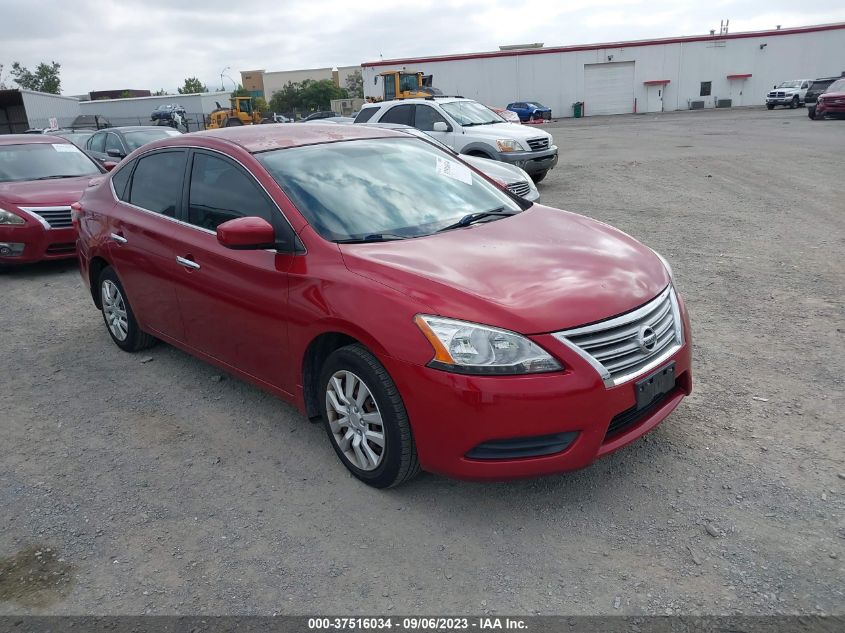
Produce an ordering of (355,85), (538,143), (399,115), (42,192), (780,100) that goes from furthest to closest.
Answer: (355,85), (780,100), (399,115), (538,143), (42,192)

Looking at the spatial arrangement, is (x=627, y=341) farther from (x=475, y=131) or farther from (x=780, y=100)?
(x=780, y=100)

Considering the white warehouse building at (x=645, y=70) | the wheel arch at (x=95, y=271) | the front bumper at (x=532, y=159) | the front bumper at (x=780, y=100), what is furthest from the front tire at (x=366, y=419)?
the white warehouse building at (x=645, y=70)

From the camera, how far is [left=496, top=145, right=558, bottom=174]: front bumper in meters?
12.5

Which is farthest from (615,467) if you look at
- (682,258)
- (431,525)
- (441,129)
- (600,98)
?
(600,98)

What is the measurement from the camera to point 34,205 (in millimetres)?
8141

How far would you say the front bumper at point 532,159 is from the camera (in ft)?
40.9

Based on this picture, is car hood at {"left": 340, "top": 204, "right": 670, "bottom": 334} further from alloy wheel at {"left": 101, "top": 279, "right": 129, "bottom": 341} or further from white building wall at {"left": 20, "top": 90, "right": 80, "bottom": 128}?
white building wall at {"left": 20, "top": 90, "right": 80, "bottom": 128}

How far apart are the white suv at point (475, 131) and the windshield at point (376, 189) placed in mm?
8250

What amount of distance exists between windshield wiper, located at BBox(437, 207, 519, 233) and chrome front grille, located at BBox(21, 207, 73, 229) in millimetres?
6221

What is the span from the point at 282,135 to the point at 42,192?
551cm

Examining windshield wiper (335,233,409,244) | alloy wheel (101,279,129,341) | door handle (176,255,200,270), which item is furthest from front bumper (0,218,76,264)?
windshield wiper (335,233,409,244)

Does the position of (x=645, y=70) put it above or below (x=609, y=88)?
above

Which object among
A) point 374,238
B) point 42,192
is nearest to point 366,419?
point 374,238

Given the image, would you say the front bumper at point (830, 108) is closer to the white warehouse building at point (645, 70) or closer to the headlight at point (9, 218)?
the white warehouse building at point (645, 70)
